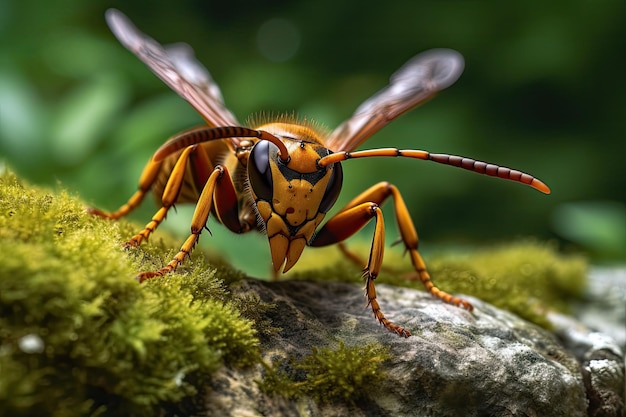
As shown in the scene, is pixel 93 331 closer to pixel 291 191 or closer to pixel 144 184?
pixel 291 191

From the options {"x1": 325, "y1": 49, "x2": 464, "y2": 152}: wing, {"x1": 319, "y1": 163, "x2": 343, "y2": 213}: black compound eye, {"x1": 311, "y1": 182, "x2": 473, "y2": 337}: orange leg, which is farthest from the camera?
{"x1": 325, "y1": 49, "x2": 464, "y2": 152}: wing

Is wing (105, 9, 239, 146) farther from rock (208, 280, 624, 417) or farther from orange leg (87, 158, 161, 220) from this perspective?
rock (208, 280, 624, 417)

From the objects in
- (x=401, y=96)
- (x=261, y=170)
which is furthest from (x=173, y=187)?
(x=401, y=96)

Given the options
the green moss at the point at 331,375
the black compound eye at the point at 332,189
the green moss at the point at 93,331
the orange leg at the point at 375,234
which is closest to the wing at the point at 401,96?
the orange leg at the point at 375,234

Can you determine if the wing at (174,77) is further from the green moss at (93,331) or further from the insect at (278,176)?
the green moss at (93,331)

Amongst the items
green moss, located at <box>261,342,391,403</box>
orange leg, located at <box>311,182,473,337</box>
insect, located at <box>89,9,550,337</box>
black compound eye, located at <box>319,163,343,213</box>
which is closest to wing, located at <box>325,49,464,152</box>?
insect, located at <box>89,9,550,337</box>

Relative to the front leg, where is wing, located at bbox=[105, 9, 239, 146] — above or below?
above

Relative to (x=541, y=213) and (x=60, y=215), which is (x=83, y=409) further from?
(x=541, y=213)
